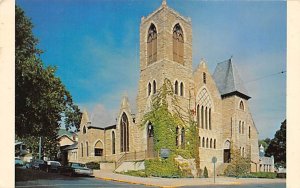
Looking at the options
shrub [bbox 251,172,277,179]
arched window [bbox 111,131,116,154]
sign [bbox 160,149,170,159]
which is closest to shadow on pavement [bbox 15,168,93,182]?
arched window [bbox 111,131,116,154]

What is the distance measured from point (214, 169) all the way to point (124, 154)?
5.02ft

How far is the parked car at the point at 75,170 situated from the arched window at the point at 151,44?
1.94 metres

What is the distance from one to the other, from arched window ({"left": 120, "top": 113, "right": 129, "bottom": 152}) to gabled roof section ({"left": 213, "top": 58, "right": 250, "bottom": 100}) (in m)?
1.76

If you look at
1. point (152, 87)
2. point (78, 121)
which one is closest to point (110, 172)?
point (78, 121)

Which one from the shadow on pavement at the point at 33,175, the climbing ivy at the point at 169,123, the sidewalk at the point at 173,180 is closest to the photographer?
the shadow on pavement at the point at 33,175

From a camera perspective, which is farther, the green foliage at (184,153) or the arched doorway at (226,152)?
the arched doorway at (226,152)

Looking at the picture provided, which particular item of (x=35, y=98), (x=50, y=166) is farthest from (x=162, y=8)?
(x=50, y=166)

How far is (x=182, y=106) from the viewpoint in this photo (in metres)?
7.25

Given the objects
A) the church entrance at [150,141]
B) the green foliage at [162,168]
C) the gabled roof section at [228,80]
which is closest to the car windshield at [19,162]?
the green foliage at [162,168]

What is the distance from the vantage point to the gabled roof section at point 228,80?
21.0 feet

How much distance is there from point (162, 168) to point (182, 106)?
140 cm

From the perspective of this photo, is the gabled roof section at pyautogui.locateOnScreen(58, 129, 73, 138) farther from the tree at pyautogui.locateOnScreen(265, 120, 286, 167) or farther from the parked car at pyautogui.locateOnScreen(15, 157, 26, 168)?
the tree at pyautogui.locateOnScreen(265, 120, 286, 167)

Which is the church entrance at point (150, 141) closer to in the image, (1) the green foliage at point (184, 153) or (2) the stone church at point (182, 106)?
(2) the stone church at point (182, 106)

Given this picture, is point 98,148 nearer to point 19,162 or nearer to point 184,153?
point 184,153
